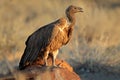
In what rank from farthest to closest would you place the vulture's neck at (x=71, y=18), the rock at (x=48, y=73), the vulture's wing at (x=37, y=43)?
the vulture's neck at (x=71, y=18) → the vulture's wing at (x=37, y=43) → the rock at (x=48, y=73)

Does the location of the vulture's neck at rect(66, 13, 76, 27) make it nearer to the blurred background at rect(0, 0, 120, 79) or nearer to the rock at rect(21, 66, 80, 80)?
the rock at rect(21, 66, 80, 80)

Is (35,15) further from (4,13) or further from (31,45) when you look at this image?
(31,45)

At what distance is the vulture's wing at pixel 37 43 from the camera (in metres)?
17.9

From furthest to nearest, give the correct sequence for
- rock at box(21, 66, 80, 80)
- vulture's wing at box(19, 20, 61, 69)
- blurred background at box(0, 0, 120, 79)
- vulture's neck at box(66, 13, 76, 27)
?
blurred background at box(0, 0, 120, 79)
vulture's neck at box(66, 13, 76, 27)
vulture's wing at box(19, 20, 61, 69)
rock at box(21, 66, 80, 80)

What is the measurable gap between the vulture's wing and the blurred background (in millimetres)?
463

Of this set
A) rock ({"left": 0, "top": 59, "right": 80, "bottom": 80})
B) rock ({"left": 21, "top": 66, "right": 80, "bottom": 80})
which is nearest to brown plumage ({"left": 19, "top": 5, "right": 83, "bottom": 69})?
rock ({"left": 0, "top": 59, "right": 80, "bottom": 80})

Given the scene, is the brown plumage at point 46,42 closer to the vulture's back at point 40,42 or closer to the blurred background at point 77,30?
the vulture's back at point 40,42

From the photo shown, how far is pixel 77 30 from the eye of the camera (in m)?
29.5

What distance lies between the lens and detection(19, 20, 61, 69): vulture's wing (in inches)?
706

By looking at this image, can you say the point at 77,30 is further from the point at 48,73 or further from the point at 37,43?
the point at 48,73

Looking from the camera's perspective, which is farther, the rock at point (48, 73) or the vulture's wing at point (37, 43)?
the vulture's wing at point (37, 43)

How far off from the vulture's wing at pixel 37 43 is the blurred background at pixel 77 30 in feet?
1.52

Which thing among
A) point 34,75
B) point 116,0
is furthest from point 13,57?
point 116,0

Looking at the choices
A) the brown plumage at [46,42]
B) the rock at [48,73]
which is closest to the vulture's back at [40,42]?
the brown plumage at [46,42]
